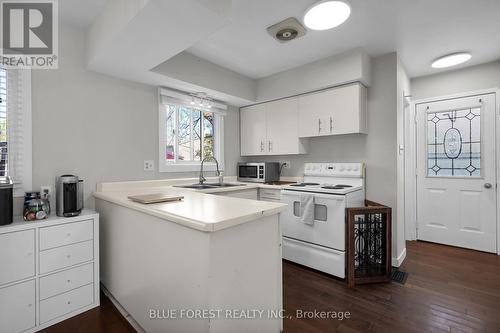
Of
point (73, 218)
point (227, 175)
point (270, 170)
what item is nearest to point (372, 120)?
point (270, 170)

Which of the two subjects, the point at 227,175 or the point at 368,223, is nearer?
the point at 368,223

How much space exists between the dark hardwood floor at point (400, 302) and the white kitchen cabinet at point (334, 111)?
1604mm

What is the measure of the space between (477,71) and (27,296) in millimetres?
5002

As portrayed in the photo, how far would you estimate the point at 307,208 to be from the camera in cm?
242

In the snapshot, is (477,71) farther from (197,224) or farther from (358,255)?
(197,224)

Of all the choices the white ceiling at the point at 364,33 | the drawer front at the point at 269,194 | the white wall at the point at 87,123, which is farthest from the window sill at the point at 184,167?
the white ceiling at the point at 364,33

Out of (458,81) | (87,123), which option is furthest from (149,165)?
(458,81)

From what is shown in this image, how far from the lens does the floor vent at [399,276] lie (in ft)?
7.26

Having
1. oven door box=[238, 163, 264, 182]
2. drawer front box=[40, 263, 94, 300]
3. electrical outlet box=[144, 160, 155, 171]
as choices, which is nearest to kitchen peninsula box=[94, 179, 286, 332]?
drawer front box=[40, 263, 94, 300]

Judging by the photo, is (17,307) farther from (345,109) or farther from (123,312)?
(345,109)

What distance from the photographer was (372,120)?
8.82 ft

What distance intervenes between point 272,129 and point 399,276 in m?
2.28

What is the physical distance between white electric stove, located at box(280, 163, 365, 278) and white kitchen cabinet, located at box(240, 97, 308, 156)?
2.43 feet

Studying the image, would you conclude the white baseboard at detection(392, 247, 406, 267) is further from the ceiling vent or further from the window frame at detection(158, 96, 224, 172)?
the ceiling vent
